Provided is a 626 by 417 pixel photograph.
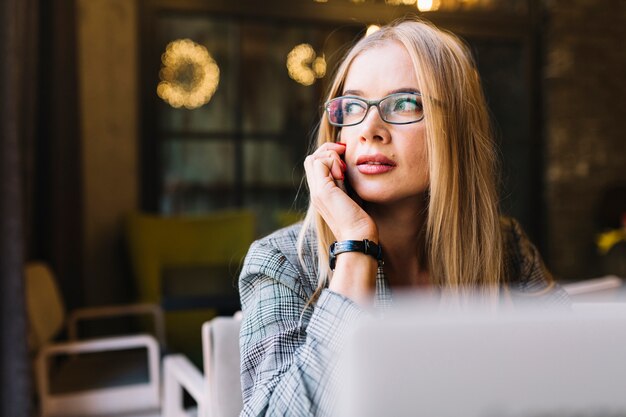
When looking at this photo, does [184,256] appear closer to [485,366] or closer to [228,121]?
[228,121]

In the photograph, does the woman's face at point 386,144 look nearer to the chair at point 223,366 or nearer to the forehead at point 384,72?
the forehead at point 384,72

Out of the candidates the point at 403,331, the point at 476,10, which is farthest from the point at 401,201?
the point at 476,10

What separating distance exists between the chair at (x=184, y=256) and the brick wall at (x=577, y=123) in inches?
103

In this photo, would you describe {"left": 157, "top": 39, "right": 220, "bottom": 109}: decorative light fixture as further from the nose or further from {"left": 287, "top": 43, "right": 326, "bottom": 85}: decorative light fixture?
the nose

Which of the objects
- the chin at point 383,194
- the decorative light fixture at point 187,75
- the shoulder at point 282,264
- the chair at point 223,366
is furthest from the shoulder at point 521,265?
the decorative light fixture at point 187,75

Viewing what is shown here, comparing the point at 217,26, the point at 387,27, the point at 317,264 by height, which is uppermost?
the point at 217,26

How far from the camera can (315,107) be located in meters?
4.96

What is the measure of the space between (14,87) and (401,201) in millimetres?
1648

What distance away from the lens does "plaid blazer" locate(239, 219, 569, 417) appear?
0.82 m

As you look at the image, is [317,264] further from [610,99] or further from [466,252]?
[610,99]

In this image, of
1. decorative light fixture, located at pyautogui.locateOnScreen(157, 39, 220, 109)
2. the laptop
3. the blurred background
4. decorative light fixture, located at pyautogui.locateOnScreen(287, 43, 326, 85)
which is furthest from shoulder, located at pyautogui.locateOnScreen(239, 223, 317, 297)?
decorative light fixture, located at pyautogui.locateOnScreen(287, 43, 326, 85)

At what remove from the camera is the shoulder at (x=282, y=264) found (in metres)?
1.08

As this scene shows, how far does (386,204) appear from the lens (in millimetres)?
1218

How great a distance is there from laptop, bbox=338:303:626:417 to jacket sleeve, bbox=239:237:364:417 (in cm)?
32
